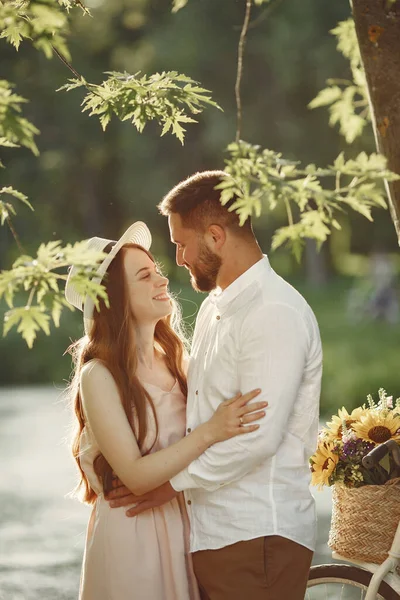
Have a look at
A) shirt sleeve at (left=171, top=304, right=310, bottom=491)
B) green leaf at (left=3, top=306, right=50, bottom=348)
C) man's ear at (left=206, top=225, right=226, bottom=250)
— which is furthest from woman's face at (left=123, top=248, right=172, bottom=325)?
green leaf at (left=3, top=306, right=50, bottom=348)

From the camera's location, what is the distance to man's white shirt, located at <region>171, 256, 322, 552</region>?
3.25m

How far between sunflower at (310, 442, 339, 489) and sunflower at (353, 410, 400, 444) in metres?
0.12

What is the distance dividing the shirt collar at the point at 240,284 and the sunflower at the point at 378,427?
71 centimetres

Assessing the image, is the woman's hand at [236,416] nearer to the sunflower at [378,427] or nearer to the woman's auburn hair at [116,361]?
the woman's auburn hair at [116,361]

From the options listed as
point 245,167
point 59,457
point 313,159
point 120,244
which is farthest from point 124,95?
point 313,159

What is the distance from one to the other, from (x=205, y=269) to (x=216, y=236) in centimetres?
12

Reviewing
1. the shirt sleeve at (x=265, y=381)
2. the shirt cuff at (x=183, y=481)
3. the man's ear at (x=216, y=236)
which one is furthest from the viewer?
the man's ear at (x=216, y=236)

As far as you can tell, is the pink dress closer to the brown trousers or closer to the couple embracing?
the couple embracing

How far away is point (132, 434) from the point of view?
3.54 metres

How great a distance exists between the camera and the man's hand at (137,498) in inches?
139

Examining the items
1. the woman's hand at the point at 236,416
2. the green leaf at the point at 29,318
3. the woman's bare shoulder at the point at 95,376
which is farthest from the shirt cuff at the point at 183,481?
the green leaf at the point at 29,318

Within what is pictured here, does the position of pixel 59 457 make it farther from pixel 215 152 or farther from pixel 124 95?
pixel 215 152

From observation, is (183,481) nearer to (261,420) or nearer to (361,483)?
(261,420)

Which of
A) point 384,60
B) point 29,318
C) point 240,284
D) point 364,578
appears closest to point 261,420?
point 240,284
